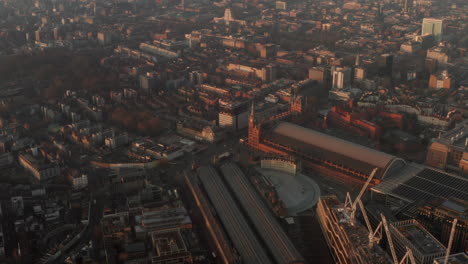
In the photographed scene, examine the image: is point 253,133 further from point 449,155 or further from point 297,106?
point 449,155

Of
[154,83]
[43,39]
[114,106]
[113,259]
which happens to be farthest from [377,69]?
[43,39]

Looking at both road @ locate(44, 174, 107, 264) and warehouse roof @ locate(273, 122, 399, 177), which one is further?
warehouse roof @ locate(273, 122, 399, 177)

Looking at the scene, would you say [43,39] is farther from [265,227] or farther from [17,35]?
[265,227]

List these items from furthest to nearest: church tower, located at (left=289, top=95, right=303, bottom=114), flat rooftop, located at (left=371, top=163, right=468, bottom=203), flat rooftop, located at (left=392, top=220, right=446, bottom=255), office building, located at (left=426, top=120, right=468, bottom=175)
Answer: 1. church tower, located at (left=289, top=95, right=303, bottom=114)
2. office building, located at (left=426, top=120, right=468, bottom=175)
3. flat rooftop, located at (left=371, top=163, right=468, bottom=203)
4. flat rooftop, located at (left=392, top=220, right=446, bottom=255)

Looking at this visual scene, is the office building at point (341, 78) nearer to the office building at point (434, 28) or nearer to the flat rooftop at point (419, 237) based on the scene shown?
the flat rooftop at point (419, 237)

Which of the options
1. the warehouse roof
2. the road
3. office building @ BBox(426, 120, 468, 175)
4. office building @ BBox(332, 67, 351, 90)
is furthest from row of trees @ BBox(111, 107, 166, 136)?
office building @ BBox(426, 120, 468, 175)

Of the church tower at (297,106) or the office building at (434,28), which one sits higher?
the office building at (434,28)

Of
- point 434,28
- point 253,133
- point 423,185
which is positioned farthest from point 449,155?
point 434,28

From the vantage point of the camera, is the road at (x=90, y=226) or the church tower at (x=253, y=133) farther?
the church tower at (x=253, y=133)

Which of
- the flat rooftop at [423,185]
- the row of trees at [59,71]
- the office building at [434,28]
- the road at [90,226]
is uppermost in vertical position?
the office building at [434,28]

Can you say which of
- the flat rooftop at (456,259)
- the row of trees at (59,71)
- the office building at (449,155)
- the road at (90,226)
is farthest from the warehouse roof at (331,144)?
the row of trees at (59,71)

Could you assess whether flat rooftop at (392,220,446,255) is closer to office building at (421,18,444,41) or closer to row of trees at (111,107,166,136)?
row of trees at (111,107,166,136)

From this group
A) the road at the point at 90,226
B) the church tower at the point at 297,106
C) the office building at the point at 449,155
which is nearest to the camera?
the road at the point at 90,226
